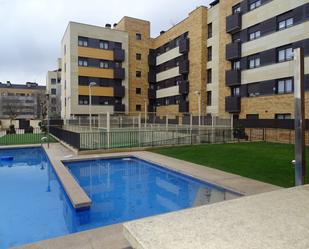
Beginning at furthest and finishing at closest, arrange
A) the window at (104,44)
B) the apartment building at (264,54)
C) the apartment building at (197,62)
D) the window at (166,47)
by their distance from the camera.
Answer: the window at (166,47), the window at (104,44), the apartment building at (197,62), the apartment building at (264,54)

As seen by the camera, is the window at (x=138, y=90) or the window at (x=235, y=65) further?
the window at (x=138, y=90)

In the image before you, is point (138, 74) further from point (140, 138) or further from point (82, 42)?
point (140, 138)

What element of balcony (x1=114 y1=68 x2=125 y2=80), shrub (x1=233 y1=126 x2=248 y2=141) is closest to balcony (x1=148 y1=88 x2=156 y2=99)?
balcony (x1=114 y1=68 x2=125 y2=80)

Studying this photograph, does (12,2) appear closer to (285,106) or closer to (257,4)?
(285,106)

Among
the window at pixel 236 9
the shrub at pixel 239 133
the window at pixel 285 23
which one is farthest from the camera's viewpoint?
the window at pixel 236 9

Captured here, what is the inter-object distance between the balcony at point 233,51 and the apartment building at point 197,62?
0.10 metres

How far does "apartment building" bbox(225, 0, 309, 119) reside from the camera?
74.5 ft

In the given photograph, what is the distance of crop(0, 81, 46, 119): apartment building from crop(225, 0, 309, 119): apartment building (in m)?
65.5

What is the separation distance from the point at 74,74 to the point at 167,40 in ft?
48.4

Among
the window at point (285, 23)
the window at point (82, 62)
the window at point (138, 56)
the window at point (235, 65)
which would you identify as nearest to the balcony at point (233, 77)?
the window at point (235, 65)

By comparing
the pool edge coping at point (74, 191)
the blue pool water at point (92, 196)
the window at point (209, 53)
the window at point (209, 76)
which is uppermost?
the window at point (209, 53)

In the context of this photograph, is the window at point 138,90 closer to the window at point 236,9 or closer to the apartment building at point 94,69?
the apartment building at point 94,69

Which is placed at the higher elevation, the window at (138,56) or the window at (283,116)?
the window at (138,56)

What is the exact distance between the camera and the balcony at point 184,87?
36.4 metres
